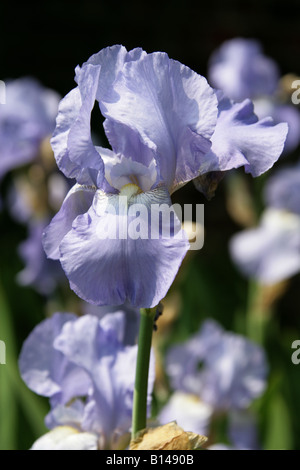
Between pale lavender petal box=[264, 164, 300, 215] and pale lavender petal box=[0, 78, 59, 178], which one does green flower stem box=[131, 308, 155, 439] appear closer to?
pale lavender petal box=[0, 78, 59, 178]

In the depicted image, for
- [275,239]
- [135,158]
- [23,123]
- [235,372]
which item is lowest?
[235,372]

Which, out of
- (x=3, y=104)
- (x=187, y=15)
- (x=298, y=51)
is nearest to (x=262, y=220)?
(x=3, y=104)

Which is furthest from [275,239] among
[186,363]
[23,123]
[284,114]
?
[23,123]

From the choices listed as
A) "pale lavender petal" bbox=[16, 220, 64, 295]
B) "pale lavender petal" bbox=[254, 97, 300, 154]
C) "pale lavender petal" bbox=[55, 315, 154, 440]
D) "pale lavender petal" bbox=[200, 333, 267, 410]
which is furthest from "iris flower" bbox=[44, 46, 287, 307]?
"pale lavender petal" bbox=[254, 97, 300, 154]

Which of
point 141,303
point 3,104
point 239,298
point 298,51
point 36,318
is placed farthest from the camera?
point 298,51

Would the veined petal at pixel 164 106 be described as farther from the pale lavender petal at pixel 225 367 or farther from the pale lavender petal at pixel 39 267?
the pale lavender petal at pixel 39 267

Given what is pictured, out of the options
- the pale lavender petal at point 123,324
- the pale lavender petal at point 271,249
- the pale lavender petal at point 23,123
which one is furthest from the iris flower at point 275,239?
the pale lavender petal at point 123,324

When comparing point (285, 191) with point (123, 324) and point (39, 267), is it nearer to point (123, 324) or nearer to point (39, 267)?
point (39, 267)

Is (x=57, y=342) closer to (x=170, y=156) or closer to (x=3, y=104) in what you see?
(x=170, y=156)
